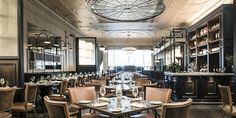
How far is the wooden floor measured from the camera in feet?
22.1

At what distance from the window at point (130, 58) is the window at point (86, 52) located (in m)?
8.89

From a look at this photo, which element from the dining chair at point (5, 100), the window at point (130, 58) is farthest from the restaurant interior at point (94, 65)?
the window at point (130, 58)

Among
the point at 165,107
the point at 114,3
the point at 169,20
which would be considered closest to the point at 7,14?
the point at 114,3

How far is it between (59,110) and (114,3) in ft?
6.44

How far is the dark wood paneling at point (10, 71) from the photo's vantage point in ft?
18.7

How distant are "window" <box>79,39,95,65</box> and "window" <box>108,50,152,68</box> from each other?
8.89 meters

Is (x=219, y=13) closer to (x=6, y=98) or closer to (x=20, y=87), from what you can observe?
(x=20, y=87)

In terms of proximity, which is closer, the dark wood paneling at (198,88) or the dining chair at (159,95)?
the dining chair at (159,95)

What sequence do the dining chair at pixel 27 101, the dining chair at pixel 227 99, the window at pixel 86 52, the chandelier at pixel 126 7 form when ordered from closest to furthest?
1. the chandelier at pixel 126 7
2. the dining chair at pixel 227 99
3. the dining chair at pixel 27 101
4. the window at pixel 86 52

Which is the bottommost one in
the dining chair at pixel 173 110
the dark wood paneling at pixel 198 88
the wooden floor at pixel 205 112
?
the wooden floor at pixel 205 112

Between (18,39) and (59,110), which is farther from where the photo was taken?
(18,39)

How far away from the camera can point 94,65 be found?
53.7 ft

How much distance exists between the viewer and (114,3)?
4.04m

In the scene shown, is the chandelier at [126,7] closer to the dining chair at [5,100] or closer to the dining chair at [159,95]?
the dining chair at [159,95]
